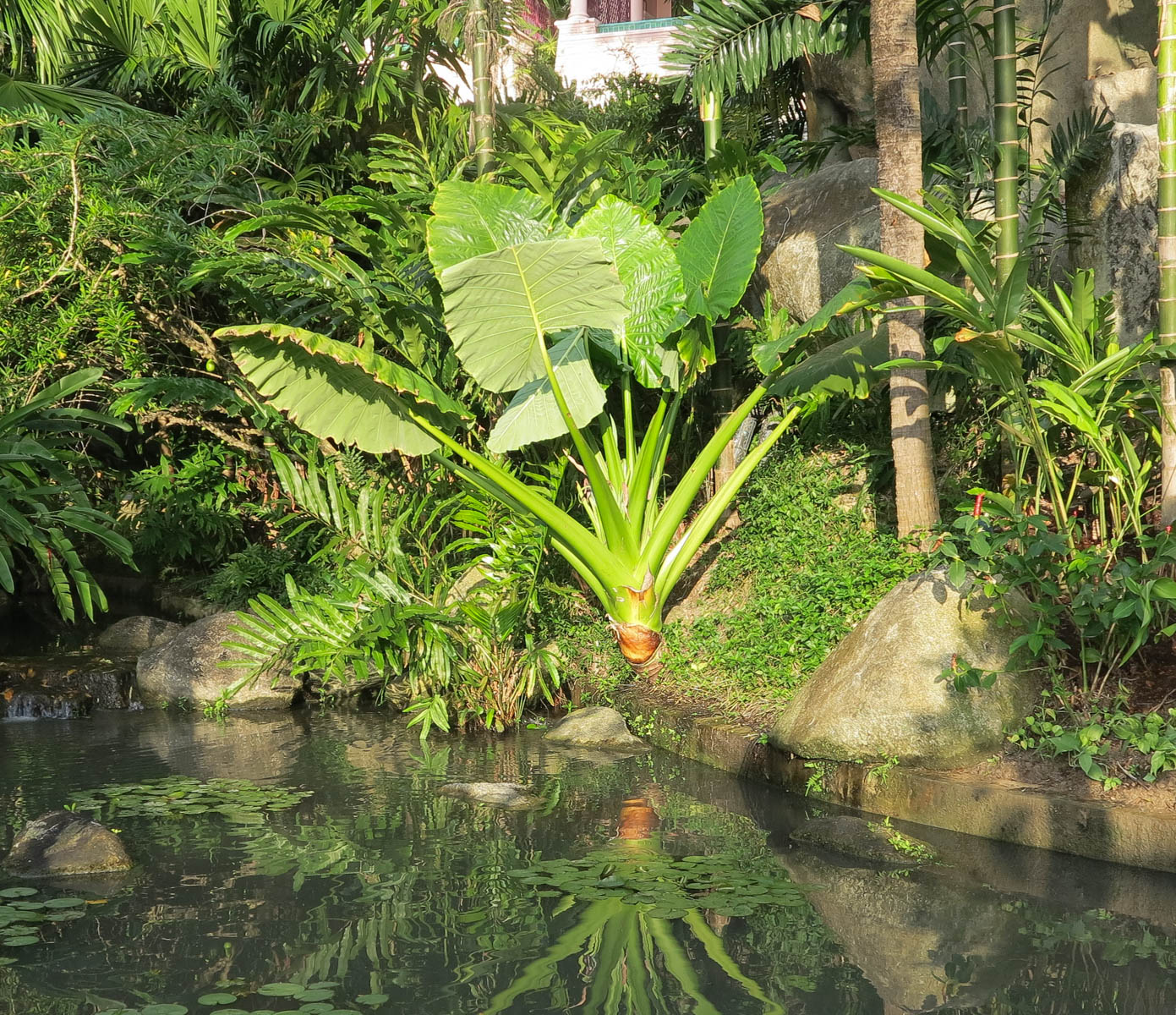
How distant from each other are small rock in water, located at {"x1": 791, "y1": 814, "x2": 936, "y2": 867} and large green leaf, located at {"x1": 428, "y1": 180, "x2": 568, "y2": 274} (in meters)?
3.67

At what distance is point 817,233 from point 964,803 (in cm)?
507

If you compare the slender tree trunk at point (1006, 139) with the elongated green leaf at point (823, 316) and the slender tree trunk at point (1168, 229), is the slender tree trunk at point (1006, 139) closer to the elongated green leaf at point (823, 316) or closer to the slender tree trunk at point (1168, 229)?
the elongated green leaf at point (823, 316)

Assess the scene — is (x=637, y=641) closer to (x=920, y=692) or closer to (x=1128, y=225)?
(x=920, y=692)

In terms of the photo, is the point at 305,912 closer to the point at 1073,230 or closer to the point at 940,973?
the point at 940,973

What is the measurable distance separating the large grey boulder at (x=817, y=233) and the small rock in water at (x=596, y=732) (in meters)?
3.41

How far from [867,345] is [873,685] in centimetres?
233

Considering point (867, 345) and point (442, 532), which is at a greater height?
point (867, 345)

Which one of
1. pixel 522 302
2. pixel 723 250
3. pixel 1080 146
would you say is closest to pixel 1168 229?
pixel 1080 146

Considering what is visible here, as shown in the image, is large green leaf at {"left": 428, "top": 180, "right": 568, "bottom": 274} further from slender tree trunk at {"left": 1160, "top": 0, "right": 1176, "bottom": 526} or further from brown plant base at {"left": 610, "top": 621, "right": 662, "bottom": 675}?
slender tree trunk at {"left": 1160, "top": 0, "right": 1176, "bottom": 526}

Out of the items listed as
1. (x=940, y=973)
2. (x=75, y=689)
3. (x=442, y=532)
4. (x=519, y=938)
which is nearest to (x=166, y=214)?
(x=442, y=532)

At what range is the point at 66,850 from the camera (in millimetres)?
5016

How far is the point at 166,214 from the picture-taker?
857cm

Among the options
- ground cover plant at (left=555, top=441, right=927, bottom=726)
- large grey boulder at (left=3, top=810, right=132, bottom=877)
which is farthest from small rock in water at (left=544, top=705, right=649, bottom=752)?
large grey boulder at (left=3, top=810, right=132, bottom=877)

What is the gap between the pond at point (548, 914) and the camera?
380cm
